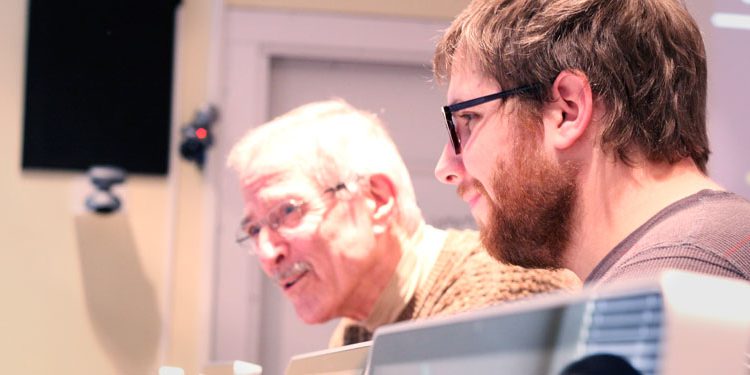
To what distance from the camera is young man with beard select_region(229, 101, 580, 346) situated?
1.76m

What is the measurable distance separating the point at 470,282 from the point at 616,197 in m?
0.67

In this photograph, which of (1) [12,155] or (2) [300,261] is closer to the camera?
(2) [300,261]

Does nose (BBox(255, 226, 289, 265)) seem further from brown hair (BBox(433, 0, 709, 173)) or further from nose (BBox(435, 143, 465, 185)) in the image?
brown hair (BBox(433, 0, 709, 173))

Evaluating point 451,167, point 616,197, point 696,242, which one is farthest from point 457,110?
point 696,242

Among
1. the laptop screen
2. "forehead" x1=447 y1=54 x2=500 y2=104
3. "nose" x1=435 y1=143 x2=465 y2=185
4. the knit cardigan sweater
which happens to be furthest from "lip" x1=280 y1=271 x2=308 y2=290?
the laptop screen

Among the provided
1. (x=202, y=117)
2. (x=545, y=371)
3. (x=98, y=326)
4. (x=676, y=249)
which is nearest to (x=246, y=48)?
(x=202, y=117)

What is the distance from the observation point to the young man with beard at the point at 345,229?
69.2 inches

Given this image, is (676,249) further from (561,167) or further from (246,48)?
(246,48)

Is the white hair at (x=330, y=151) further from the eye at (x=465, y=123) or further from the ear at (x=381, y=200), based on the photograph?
the eye at (x=465, y=123)

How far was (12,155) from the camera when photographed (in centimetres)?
313

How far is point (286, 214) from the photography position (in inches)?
75.9

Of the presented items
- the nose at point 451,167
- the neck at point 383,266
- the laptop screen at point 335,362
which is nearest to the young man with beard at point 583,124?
the nose at point 451,167

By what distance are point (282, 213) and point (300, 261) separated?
4.5 inches

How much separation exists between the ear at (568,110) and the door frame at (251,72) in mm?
2158
